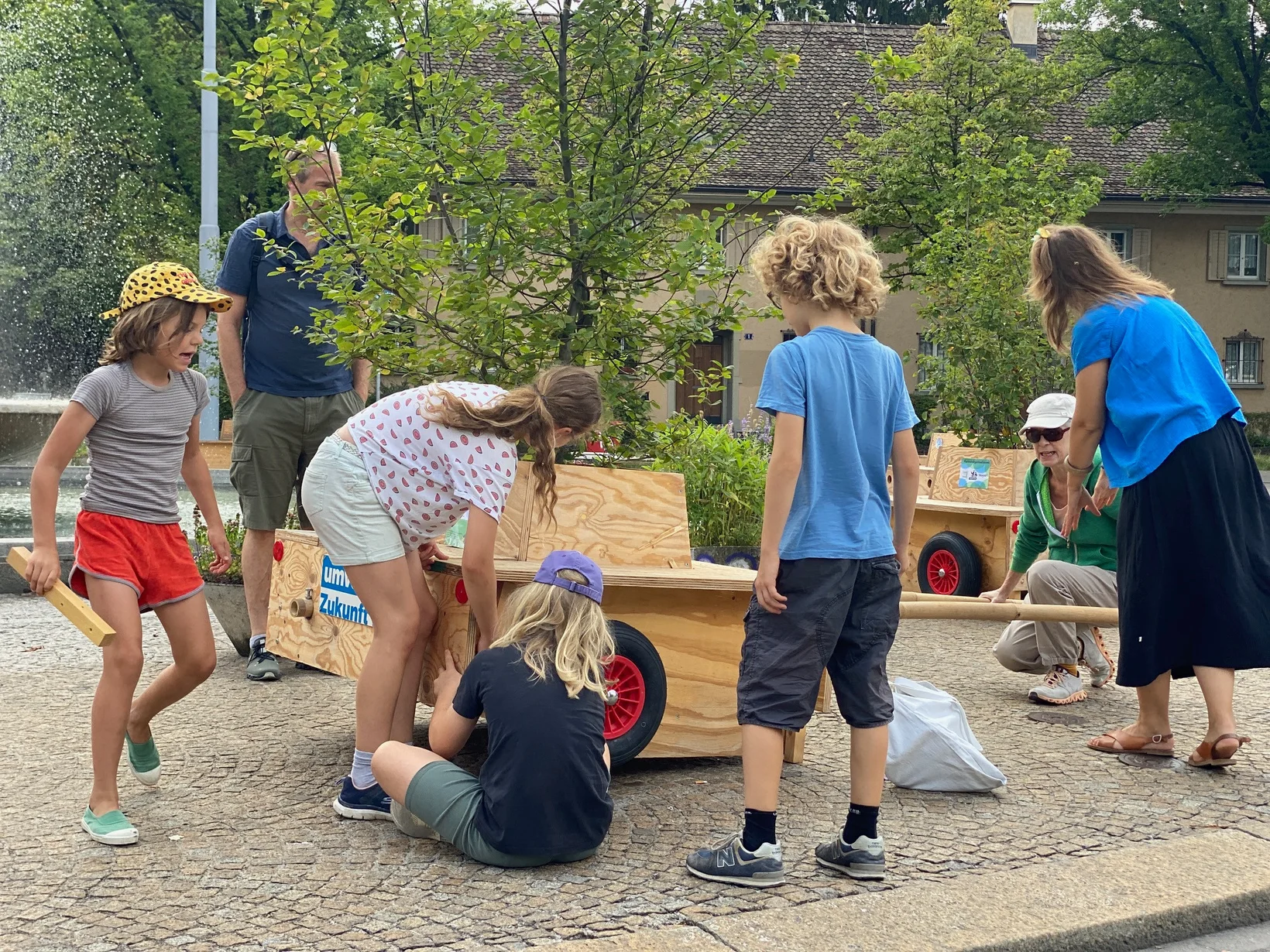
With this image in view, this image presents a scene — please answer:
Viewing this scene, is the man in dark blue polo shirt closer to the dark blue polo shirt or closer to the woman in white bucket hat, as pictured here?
the dark blue polo shirt

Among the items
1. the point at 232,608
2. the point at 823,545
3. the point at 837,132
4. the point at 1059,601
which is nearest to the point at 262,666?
the point at 232,608

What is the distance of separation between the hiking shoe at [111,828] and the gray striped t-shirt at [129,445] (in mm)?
853

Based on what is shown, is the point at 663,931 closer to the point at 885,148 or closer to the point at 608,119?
the point at 608,119

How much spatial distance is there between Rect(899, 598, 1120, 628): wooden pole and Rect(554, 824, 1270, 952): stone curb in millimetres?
1170

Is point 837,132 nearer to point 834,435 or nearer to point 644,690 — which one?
point 644,690

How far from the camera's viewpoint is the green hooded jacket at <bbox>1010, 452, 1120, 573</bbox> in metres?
6.19

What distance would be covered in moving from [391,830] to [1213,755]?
2.84 meters

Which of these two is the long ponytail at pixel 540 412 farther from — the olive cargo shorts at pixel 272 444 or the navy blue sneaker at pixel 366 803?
the olive cargo shorts at pixel 272 444

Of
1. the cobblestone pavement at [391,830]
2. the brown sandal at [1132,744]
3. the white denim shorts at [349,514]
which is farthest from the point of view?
the brown sandal at [1132,744]

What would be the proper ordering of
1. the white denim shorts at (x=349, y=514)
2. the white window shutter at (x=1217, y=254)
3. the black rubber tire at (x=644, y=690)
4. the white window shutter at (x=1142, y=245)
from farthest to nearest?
the white window shutter at (x=1217, y=254)
the white window shutter at (x=1142, y=245)
the black rubber tire at (x=644, y=690)
the white denim shorts at (x=349, y=514)

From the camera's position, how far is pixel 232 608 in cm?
657

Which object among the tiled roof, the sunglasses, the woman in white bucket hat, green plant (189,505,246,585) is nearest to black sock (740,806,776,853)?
the woman in white bucket hat

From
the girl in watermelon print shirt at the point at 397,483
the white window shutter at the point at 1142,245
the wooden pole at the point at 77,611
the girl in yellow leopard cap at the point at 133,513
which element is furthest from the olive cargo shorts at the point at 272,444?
the white window shutter at the point at 1142,245

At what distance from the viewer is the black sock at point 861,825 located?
3795 millimetres
